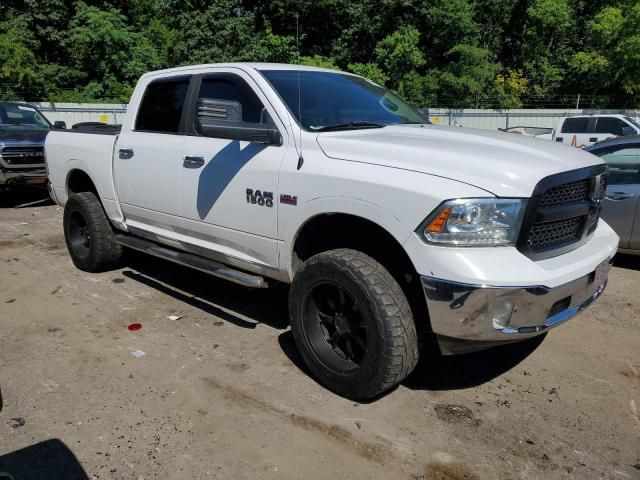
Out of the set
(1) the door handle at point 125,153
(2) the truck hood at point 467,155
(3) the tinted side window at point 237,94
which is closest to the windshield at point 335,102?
(3) the tinted side window at point 237,94

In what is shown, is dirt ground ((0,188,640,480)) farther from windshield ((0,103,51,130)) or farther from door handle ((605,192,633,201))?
windshield ((0,103,51,130))

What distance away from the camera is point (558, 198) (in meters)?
2.96

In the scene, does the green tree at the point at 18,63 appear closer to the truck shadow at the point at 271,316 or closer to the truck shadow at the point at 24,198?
the truck shadow at the point at 24,198

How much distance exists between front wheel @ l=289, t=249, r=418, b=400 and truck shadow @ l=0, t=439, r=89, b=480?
140cm

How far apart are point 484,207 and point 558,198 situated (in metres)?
0.56

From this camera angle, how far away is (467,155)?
114 inches

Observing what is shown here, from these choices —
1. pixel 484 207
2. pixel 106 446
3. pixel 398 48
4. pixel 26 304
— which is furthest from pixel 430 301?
pixel 398 48

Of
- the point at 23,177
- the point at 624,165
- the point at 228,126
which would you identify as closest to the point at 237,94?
the point at 228,126

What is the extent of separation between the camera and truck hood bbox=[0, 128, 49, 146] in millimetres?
9484

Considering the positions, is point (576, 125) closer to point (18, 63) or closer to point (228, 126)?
point (228, 126)

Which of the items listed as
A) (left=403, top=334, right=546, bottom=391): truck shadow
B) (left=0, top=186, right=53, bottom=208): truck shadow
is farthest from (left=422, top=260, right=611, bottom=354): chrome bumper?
(left=0, top=186, right=53, bottom=208): truck shadow

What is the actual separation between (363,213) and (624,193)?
400 cm

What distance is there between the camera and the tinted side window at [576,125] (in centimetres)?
1617

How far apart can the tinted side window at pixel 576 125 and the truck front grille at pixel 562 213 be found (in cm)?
1445
